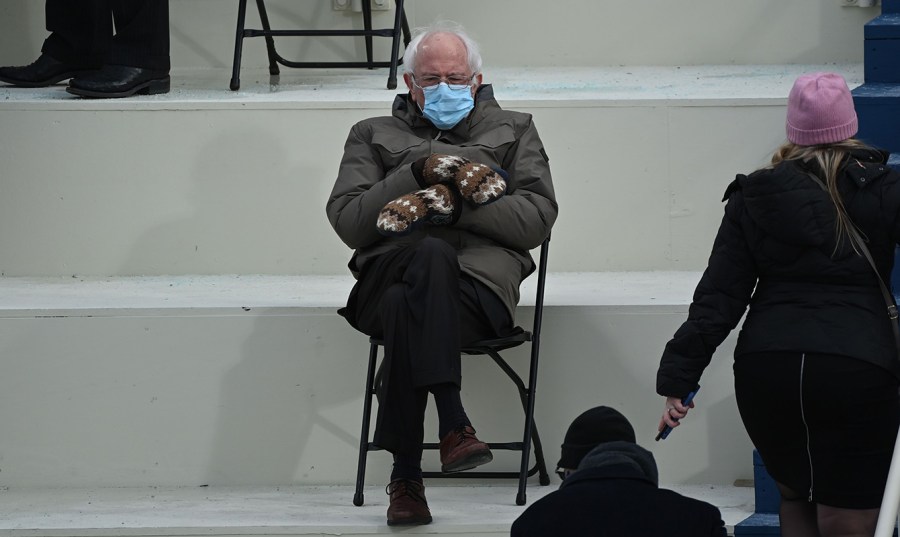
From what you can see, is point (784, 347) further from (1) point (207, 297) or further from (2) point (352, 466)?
(1) point (207, 297)

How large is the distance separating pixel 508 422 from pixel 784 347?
1282 millimetres

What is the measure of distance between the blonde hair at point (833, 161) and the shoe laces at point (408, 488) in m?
A: 1.19

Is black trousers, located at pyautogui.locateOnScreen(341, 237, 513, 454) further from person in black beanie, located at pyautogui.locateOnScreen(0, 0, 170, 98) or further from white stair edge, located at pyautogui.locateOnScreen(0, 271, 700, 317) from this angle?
person in black beanie, located at pyautogui.locateOnScreen(0, 0, 170, 98)

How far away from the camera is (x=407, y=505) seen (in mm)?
3465

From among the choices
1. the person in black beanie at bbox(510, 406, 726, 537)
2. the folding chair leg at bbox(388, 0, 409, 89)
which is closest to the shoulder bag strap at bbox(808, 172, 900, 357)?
the person in black beanie at bbox(510, 406, 726, 537)

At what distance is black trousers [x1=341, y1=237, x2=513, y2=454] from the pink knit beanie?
0.93 m

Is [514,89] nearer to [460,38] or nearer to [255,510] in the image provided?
[460,38]

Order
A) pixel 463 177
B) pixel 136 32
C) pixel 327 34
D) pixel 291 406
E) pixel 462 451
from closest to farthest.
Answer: pixel 462 451 → pixel 463 177 → pixel 291 406 → pixel 136 32 → pixel 327 34

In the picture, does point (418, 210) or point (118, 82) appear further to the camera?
point (118, 82)

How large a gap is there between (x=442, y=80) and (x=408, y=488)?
3.58ft

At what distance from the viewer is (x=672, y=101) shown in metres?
4.59

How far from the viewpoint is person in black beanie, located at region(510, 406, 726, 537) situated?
2.21 metres

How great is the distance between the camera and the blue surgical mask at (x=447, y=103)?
381 centimetres

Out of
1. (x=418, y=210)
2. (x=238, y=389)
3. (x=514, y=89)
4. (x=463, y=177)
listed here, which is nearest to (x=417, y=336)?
(x=418, y=210)
